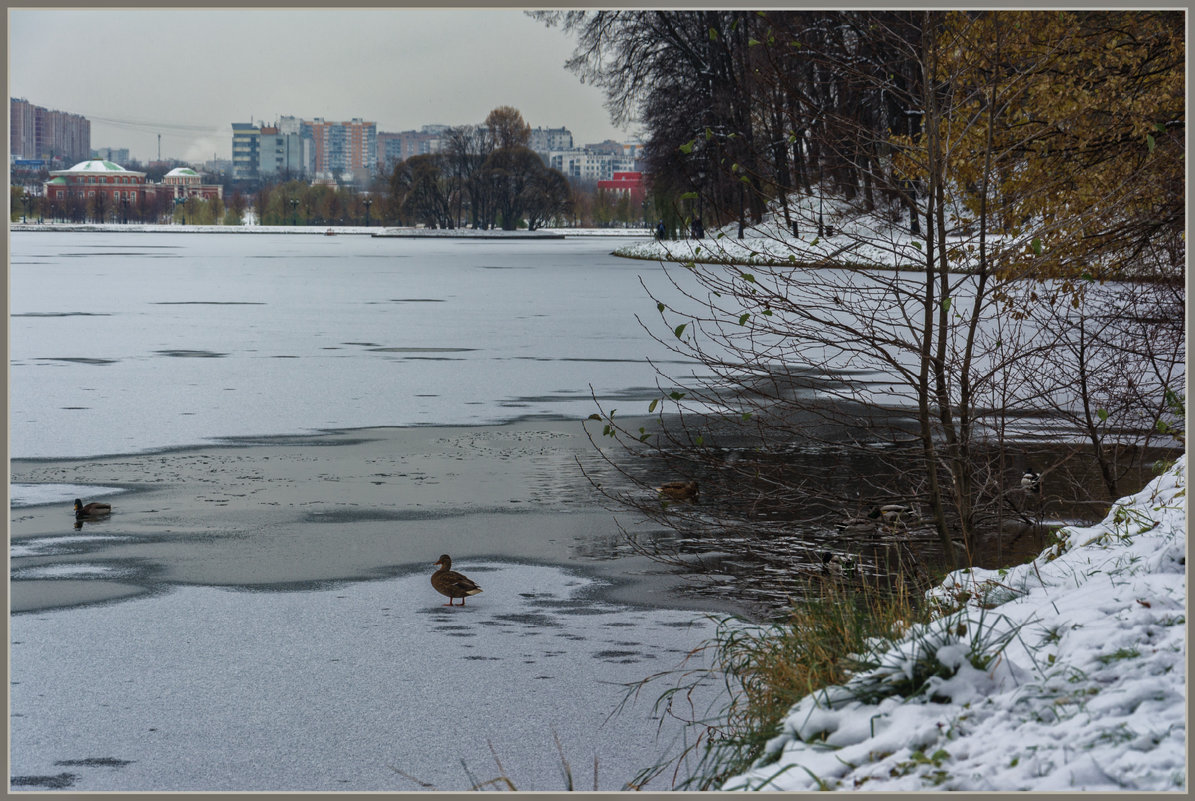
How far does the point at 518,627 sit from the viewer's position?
652cm

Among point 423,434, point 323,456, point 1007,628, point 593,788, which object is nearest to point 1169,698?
point 1007,628

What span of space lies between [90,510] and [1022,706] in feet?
22.3

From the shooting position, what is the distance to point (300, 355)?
18531 mm

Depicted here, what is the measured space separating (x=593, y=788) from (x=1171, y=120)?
25.1 feet

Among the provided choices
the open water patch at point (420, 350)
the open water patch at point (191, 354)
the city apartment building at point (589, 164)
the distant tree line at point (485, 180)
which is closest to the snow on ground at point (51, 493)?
the open water patch at point (191, 354)

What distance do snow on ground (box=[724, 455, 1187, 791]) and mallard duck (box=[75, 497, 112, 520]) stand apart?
603 centimetres

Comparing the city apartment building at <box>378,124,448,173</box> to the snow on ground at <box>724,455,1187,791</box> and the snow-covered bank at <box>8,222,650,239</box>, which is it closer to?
the snow-covered bank at <box>8,222,650,239</box>

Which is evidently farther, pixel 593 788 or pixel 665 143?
pixel 665 143

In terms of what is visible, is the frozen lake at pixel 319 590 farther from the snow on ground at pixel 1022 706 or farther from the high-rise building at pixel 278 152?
the high-rise building at pixel 278 152

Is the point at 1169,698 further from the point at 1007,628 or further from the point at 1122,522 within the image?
the point at 1122,522

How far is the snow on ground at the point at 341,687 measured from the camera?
15.6ft

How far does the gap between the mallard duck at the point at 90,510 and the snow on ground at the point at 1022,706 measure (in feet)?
19.8

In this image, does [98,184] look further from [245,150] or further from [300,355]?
[300,355]

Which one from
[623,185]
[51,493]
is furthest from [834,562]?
[623,185]
